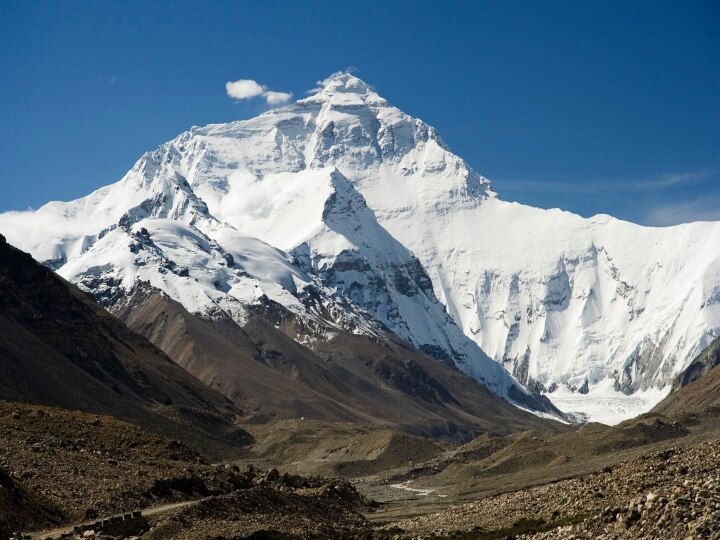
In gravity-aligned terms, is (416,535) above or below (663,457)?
below

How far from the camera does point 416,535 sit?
69.1 m

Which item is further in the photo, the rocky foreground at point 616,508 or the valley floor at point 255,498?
the valley floor at point 255,498

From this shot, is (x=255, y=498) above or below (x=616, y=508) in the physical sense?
below

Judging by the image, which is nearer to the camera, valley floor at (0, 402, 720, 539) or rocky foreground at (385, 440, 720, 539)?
rocky foreground at (385, 440, 720, 539)

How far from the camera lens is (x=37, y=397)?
18888 centimetres

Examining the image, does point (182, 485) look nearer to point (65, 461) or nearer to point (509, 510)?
point (65, 461)

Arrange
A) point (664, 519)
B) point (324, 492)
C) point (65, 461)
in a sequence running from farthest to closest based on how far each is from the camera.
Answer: point (324, 492) < point (65, 461) < point (664, 519)

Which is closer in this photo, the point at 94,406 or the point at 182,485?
the point at 182,485

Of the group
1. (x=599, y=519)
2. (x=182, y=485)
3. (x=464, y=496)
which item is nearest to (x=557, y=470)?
(x=464, y=496)

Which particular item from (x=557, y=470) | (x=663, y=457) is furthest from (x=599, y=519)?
(x=557, y=470)

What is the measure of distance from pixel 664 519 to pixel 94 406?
A: 16407 cm

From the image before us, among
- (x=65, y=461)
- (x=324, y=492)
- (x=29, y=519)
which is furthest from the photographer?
(x=324, y=492)

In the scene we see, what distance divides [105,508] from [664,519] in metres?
40.0

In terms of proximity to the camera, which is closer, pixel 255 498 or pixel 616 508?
pixel 616 508
